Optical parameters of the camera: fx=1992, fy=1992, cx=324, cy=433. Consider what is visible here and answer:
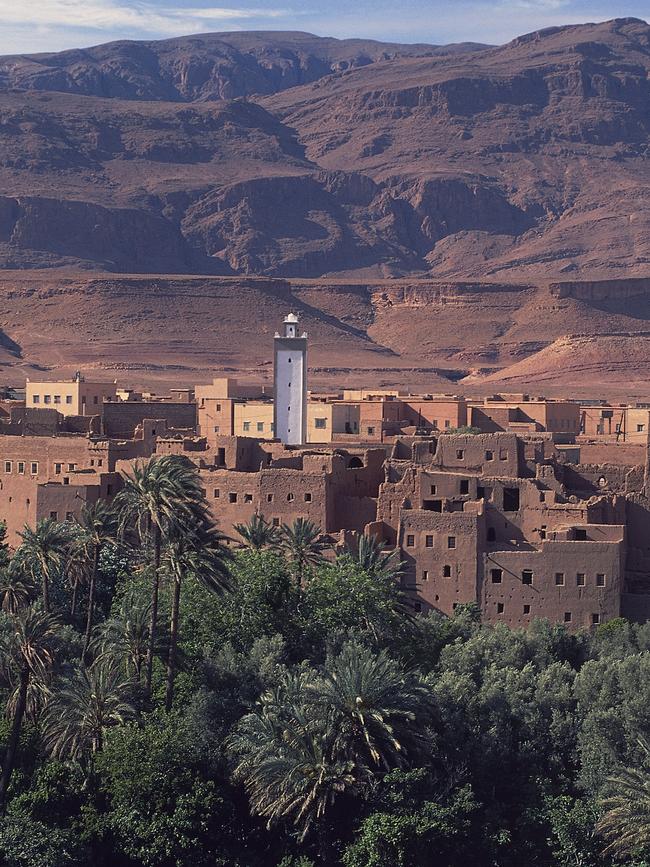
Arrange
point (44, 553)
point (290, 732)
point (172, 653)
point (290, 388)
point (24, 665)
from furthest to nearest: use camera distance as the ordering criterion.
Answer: point (290, 388) → point (44, 553) → point (172, 653) → point (24, 665) → point (290, 732)

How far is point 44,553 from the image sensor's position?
153ft

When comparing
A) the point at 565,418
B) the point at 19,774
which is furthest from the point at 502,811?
the point at 565,418

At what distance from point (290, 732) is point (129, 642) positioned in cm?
550

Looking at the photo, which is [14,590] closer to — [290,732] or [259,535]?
[259,535]

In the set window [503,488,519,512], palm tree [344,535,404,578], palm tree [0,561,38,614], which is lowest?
palm tree [0,561,38,614]

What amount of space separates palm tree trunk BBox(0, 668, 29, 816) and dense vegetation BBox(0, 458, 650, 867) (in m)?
0.06

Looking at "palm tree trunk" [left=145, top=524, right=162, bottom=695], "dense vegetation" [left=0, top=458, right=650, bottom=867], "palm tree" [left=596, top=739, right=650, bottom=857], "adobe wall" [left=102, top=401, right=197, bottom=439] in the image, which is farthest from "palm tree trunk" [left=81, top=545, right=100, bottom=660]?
"adobe wall" [left=102, top=401, right=197, bottom=439]

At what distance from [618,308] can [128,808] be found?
132 metres

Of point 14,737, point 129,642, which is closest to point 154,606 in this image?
point 129,642

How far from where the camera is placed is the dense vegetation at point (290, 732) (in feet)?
A: 126

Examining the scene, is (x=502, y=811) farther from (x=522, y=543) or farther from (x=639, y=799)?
(x=522, y=543)

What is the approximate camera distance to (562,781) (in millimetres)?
40438

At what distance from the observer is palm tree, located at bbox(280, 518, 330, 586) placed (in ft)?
158

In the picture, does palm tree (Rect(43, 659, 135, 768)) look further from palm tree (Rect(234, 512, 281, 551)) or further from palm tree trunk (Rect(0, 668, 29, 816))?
palm tree (Rect(234, 512, 281, 551))
